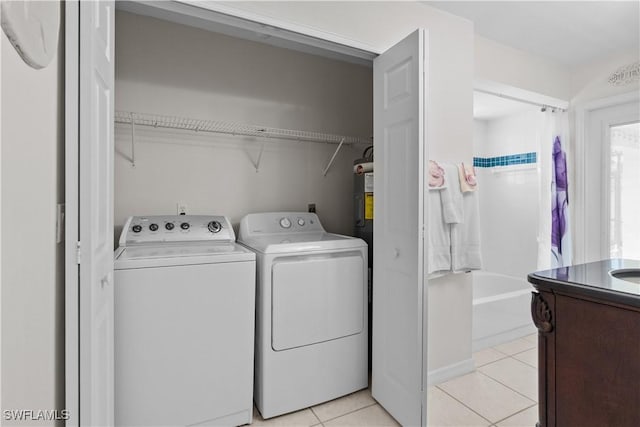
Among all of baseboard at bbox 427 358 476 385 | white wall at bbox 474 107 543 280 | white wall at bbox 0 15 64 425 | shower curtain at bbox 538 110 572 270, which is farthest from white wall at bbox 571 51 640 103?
white wall at bbox 0 15 64 425

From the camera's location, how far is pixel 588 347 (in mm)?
1276

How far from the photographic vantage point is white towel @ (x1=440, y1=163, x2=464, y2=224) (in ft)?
7.14

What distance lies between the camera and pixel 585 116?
327 cm

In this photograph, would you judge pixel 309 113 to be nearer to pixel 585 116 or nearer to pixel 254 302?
pixel 254 302

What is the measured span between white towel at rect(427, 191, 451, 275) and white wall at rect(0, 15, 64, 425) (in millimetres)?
1888

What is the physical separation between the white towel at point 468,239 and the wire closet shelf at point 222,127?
1.05m

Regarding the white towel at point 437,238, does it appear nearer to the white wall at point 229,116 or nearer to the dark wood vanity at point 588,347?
the dark wood vanity at point 588,347

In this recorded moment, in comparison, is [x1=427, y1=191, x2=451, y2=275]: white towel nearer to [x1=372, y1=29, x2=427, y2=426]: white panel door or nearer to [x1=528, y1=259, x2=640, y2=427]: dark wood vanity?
[x1=372, y1=29, x2=427, y2=426]: white panel door

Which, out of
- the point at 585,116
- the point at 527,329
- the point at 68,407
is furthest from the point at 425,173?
the point at 585,116

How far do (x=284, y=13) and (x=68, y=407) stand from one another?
6.16ft

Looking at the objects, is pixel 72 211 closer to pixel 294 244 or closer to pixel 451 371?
pixel 294 244

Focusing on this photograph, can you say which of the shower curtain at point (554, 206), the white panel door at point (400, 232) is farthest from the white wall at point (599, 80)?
the white panel door at point (400, 232)

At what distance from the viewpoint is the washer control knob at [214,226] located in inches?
86.4

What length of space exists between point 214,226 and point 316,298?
0.83 meters
